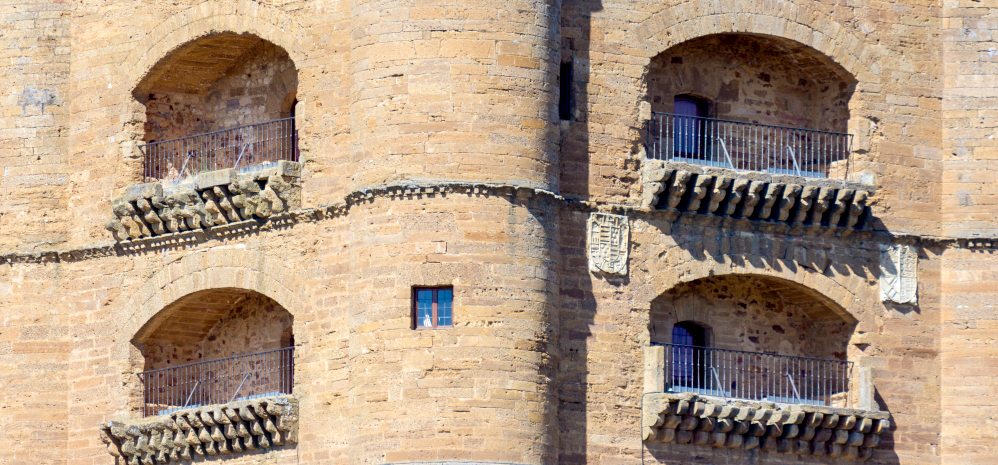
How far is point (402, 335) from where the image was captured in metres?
48.0

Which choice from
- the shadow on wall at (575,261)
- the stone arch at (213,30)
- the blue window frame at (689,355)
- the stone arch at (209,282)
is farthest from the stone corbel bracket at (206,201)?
the blue window frame at (689,355)

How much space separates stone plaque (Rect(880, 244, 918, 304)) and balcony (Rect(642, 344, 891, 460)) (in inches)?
45.7

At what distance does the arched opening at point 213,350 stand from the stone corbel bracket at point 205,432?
54 cm

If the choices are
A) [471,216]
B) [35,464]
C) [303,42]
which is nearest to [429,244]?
[471,216]

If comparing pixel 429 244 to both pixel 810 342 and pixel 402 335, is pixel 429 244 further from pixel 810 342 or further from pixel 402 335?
pixel 810 342

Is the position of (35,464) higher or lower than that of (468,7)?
lower

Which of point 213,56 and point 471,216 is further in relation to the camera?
point 213,56

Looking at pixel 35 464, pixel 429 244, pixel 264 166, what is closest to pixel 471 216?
pixel 429 244

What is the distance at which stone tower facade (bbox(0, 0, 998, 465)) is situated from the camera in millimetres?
48344

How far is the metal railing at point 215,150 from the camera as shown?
5188 centimetres

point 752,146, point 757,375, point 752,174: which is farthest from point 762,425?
point 752,146

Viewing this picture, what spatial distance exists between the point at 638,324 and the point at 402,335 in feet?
11.9

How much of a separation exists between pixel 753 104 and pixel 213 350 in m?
8.37

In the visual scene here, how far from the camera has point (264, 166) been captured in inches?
1998
